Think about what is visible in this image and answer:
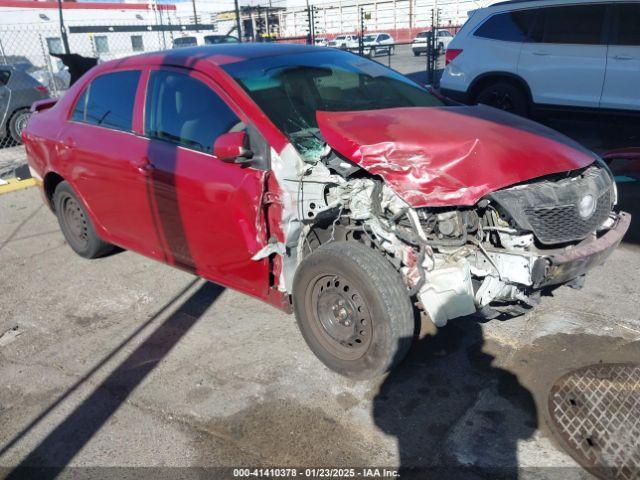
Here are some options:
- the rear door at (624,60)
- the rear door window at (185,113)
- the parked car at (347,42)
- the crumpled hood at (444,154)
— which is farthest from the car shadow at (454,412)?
the parked car at (347,42)

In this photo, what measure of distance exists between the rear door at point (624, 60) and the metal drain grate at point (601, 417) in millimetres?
5080

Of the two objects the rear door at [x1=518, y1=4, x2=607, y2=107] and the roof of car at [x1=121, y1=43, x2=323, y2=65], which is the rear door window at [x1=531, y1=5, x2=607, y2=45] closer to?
the rear door at [x1=518, y1=4, x2=607, y2=107]

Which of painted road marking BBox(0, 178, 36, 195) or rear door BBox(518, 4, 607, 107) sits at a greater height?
rear door BBox(518, 4, 607, 107)

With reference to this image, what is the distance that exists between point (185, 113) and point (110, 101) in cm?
95

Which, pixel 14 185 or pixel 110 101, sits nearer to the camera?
pixel 110 101

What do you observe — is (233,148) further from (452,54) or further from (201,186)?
(452,54)

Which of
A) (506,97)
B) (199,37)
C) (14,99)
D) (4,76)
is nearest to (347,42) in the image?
(199,37)

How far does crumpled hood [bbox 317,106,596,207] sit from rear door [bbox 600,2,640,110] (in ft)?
14.9

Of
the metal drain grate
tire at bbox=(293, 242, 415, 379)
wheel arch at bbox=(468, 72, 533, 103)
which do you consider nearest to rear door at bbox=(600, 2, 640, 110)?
wheel arch at bbox=(468, 72, 533, 103)

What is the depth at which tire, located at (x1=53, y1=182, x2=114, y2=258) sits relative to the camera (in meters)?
5.00

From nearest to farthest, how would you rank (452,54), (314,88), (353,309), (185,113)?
1. (353,309)
2. (185,113)
3. (314,88)
4. (452,54)

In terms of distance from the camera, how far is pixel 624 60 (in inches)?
284

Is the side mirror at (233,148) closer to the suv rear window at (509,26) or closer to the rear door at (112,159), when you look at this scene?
the rear door at (112,159)

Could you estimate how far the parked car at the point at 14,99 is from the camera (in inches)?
421
